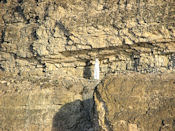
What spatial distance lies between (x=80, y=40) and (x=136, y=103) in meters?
7.17

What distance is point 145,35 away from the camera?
12.3 metres

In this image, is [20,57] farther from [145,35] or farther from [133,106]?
[133,106]

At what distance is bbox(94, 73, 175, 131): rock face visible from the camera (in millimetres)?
6145

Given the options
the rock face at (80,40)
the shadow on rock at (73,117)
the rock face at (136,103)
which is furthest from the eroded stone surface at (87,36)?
the rock face at (136,103)

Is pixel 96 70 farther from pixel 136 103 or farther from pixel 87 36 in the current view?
pixel 136 103

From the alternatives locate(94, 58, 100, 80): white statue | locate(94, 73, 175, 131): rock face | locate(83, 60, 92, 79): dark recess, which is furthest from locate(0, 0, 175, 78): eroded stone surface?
locate(94, 73, 175, 131): rock face

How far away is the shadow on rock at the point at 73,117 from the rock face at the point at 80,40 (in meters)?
0.81

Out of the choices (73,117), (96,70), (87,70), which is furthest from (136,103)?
(87,70)

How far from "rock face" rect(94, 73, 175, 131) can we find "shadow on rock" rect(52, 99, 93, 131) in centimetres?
150

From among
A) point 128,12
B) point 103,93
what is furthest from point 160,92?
point 128,12

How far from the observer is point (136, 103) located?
6352 millimetres

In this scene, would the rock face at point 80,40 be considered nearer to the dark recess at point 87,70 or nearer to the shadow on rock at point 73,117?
the dark recess at point 87,70

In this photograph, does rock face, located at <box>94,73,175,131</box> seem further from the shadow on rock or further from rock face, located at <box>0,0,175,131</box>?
rock face, located at <box>0,0,175,131</box>

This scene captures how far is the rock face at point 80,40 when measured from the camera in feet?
39.7
